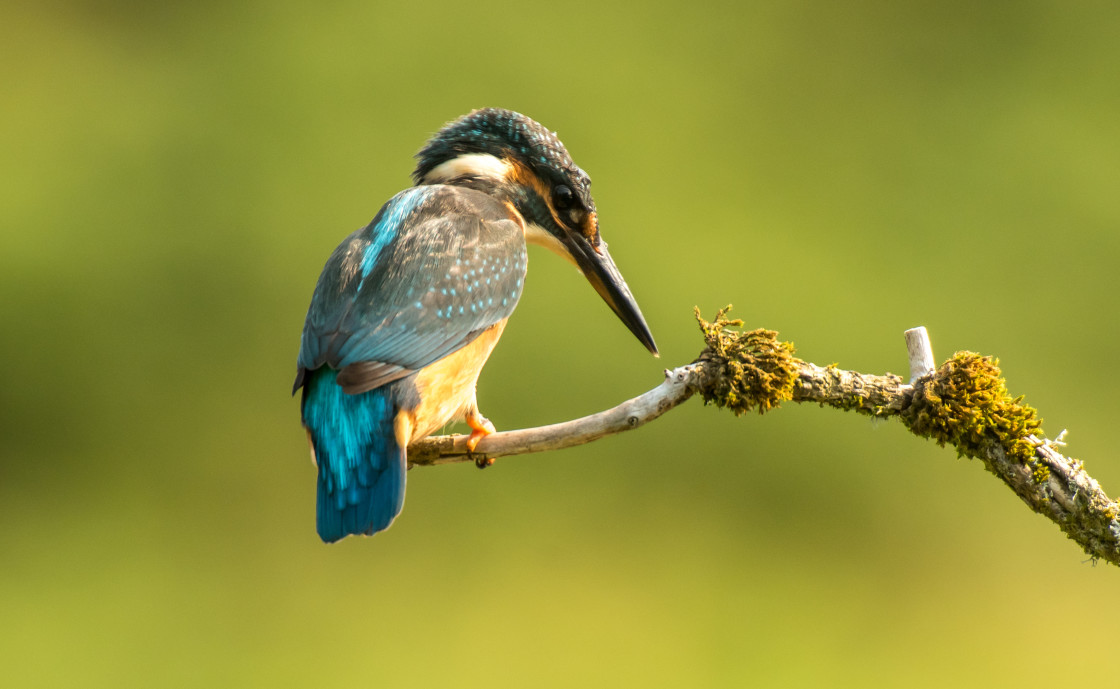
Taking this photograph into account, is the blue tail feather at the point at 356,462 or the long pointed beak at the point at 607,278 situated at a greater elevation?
the long pointed beak at the point at 607,278

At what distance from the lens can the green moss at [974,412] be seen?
6.00 feet

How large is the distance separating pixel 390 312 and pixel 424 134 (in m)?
3.29

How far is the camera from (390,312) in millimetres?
2205

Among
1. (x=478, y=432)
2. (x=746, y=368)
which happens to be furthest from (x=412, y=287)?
(x=746, y=368)

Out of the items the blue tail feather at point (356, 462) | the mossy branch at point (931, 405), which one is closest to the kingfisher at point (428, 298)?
the blue tail feather at point (356, 462)

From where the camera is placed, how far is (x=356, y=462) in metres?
2.05

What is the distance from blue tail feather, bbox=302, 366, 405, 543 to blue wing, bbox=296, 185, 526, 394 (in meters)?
0.06

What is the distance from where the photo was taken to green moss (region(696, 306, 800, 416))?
1.84 metres

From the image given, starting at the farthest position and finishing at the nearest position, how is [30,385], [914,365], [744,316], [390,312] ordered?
[30,385], [744,316], [390,312], [914,365]

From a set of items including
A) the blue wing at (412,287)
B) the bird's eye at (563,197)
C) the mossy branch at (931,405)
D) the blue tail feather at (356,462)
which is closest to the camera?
the mossy branch at (931,405)

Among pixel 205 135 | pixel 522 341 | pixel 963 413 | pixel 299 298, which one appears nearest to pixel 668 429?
pixel 522 341

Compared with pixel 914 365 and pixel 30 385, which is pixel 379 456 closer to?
pixel 914 365

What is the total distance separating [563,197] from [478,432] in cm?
54

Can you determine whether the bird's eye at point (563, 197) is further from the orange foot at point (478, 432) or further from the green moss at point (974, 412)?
the green moss at point (974, 412)
